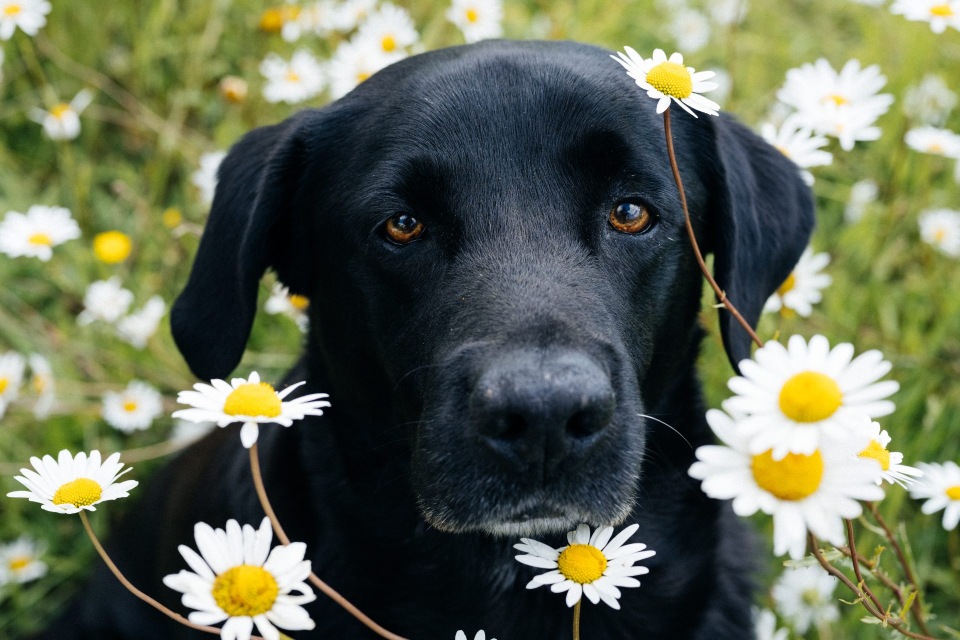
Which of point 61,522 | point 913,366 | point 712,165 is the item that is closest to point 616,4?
point 913,366

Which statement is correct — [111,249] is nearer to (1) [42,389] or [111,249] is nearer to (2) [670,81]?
(1) [42,389]

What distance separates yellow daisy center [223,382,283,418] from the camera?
1.43m

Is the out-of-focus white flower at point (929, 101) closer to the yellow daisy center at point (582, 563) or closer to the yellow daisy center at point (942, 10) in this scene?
the yellow daisy center at point (942, 10)

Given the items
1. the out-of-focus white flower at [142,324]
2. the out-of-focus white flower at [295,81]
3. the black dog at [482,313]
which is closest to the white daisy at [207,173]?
the out-of-focus white flower at [295,81]

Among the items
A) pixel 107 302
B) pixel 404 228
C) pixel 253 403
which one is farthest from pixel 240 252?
pixel 107 302

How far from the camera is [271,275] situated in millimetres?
3141

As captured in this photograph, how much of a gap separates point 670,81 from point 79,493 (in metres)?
1.11

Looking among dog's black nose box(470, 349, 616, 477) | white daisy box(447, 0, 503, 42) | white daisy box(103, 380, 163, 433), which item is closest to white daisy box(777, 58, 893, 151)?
dog's black nose box(470, 349, 616, 477)

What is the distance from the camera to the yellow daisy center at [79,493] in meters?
1.49

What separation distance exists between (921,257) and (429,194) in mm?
2649

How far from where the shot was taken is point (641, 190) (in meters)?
2.18

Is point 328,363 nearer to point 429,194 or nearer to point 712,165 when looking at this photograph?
point 429,194

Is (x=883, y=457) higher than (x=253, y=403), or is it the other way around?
(x=253, y=403)

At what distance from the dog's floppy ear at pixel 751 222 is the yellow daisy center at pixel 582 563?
1.01 metres
